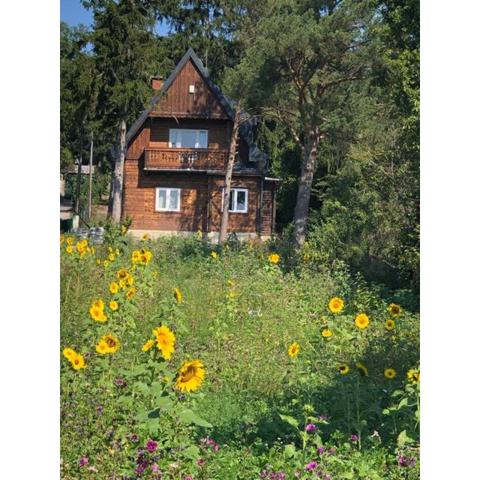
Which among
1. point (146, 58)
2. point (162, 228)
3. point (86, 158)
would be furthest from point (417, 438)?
point (162, 228)

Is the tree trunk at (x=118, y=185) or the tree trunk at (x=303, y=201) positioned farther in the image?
the tree trunk at (x=303, y=201)

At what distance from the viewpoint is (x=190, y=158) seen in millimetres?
5016

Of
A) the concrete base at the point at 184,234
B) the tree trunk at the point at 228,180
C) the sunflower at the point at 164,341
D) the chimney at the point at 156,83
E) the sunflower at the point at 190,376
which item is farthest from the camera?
the tree trunk at the point at 228,180

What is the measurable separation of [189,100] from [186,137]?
0.30 m

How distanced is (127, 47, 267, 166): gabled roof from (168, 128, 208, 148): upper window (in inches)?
15.5

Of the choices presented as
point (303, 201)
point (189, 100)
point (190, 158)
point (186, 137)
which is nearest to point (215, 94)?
point (189, 100)

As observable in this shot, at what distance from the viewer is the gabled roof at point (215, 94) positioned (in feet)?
10.9

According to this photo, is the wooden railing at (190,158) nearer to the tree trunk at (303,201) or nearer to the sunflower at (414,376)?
the tree trunk at (303,201)

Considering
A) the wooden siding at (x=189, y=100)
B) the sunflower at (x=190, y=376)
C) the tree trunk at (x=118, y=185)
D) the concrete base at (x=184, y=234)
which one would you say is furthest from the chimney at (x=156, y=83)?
the sunflower at (x=190, y=376)

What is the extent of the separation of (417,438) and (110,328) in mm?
1087

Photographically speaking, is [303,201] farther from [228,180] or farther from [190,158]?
[190,158]
